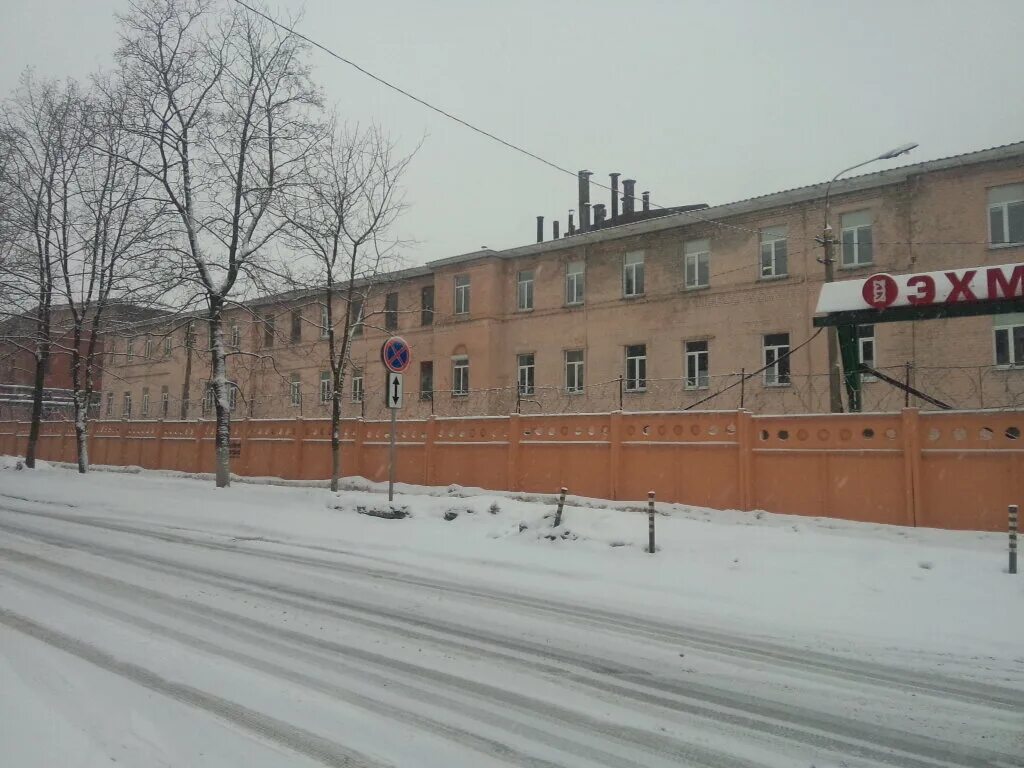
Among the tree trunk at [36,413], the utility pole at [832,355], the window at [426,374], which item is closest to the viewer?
the utility pole at [832,355]

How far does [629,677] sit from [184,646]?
3.62 metres

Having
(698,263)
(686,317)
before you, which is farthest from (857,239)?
(686,317)

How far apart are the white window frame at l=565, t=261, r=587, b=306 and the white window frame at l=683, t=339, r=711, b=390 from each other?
544cm

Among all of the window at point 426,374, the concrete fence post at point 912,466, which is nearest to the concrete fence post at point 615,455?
the concrete fence post at point 912,466

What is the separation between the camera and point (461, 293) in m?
33.0

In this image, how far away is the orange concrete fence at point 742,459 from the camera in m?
11.1

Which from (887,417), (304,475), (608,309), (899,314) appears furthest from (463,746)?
(608,309)

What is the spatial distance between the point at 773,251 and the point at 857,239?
2.76 m

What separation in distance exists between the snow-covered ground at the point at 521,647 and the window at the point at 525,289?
20130 millimetres

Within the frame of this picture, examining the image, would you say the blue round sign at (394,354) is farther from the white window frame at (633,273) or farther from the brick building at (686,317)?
the white window frame at (633,273)

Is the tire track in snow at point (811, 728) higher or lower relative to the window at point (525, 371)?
lower

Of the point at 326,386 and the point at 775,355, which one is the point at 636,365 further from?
the point at 326,386

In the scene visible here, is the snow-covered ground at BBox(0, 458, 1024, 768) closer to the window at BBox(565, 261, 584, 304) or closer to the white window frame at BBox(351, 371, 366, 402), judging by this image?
the window at BBox(565, 261, 584, 304)

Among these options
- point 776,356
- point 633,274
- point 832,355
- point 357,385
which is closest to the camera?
point 832,355
